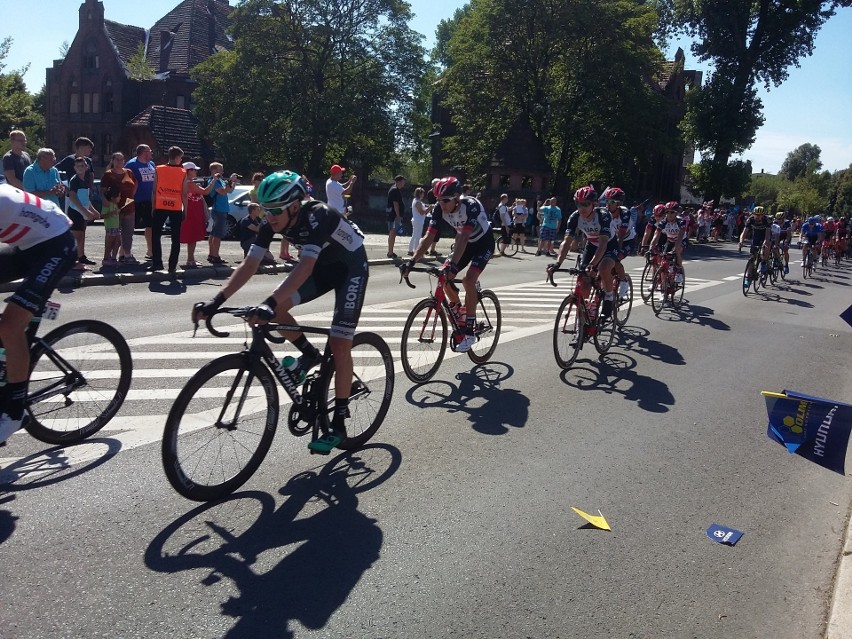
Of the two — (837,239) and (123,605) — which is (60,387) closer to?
(123,605)

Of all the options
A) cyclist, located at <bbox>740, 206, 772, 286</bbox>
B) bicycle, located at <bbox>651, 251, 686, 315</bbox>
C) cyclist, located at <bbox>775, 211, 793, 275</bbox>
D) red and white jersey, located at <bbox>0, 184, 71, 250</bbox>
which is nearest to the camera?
red and white jersey, located at <bbox>0, 184, 71, 250</bbox>

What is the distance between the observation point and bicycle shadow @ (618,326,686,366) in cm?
1012

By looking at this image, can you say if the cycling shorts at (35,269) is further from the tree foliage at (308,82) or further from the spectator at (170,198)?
the tree foliage at (308,82)

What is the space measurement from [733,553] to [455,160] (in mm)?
44687


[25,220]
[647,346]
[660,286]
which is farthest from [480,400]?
[660,286]

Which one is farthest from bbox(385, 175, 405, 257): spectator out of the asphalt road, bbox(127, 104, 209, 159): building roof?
bbox(127, 104, 209, 159): building roof

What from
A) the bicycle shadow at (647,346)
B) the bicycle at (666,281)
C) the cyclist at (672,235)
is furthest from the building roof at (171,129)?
the bicycle shadow at (647,346)

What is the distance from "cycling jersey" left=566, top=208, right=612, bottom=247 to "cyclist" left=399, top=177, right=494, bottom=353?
1495mm

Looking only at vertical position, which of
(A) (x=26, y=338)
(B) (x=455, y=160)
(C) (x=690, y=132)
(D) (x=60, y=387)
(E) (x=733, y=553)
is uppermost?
(C) (x=690, y=132)

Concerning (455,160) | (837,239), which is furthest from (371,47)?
(837,239)

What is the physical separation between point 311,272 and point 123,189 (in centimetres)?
956

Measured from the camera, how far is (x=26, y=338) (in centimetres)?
481

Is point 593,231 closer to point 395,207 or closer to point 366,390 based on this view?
point 366,390

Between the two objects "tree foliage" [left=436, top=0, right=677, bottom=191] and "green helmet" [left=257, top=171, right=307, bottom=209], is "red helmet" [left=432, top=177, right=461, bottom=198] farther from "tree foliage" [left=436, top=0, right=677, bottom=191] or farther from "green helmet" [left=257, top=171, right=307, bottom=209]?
"tree foliage" [left=436, top=0, right=677, bottom=191]
